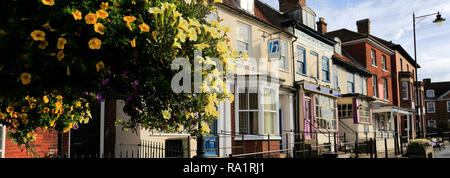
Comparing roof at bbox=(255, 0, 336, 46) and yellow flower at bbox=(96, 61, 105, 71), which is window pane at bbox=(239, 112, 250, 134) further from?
yellow flower at bbox=(96, 61, 105, 71)

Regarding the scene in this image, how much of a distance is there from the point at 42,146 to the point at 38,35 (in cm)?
632

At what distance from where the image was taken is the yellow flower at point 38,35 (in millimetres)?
2425

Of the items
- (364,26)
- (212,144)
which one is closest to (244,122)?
(212,144)

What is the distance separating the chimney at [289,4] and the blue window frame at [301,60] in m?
3.43

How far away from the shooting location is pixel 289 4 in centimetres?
2011

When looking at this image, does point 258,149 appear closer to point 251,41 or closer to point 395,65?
point 251,41

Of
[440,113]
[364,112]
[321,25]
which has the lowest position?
[364,112]

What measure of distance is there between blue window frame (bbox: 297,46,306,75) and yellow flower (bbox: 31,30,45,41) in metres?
15.4

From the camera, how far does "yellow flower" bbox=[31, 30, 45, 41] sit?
95.5 inches

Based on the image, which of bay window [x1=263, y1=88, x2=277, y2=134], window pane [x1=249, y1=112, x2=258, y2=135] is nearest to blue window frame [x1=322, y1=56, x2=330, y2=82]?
bay window [x1=263, y1=88, x2=277, y2=134]

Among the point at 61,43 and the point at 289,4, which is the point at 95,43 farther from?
the point at 289,4

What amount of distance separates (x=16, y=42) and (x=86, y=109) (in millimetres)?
2065

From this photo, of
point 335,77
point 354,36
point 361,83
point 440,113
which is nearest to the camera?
point 335,77
